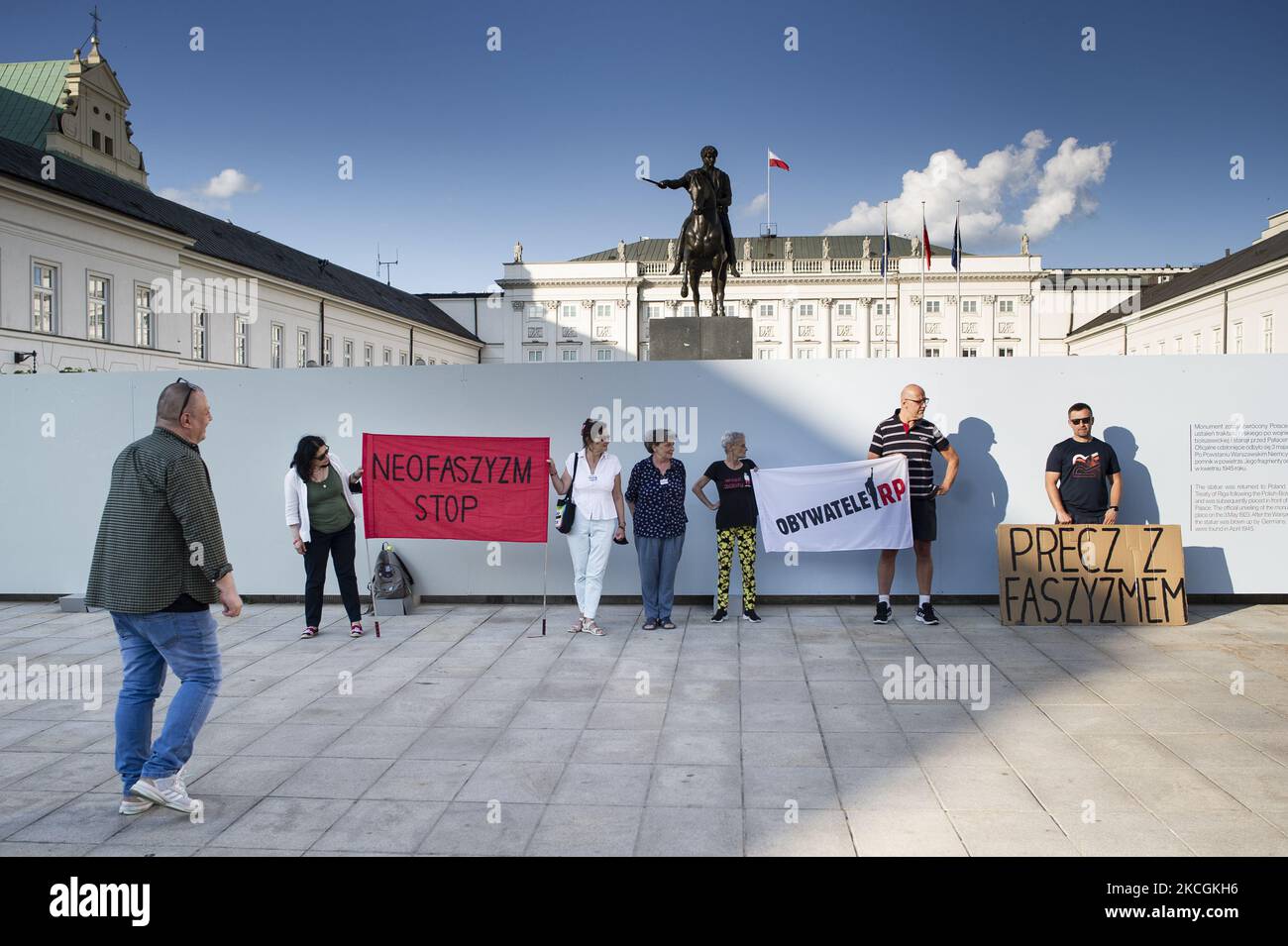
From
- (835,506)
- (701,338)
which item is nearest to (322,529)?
(835,506)

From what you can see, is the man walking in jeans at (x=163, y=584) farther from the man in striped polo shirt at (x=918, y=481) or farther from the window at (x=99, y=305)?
the window at (x=99, y=305)

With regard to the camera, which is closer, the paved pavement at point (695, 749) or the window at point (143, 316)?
the paved pavement at point (695, 749)

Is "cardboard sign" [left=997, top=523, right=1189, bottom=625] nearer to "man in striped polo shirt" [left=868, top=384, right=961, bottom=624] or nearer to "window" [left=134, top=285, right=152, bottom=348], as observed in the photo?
"man in striped polo shirt" [left=868, top=384, right=961, bottom=624]

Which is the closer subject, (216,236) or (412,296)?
(216,236)

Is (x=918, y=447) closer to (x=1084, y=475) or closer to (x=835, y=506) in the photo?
(x=835, y=506)

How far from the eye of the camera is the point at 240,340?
2021 inches

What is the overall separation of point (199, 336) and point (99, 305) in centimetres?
766

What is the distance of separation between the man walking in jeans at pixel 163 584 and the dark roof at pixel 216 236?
122ft

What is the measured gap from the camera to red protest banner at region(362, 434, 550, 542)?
899 centimetres

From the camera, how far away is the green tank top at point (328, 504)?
8352 mm

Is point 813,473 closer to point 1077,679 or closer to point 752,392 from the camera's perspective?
point 752,392

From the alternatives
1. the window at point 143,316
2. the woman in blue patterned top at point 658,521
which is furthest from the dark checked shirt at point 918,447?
the window at point 143,316
